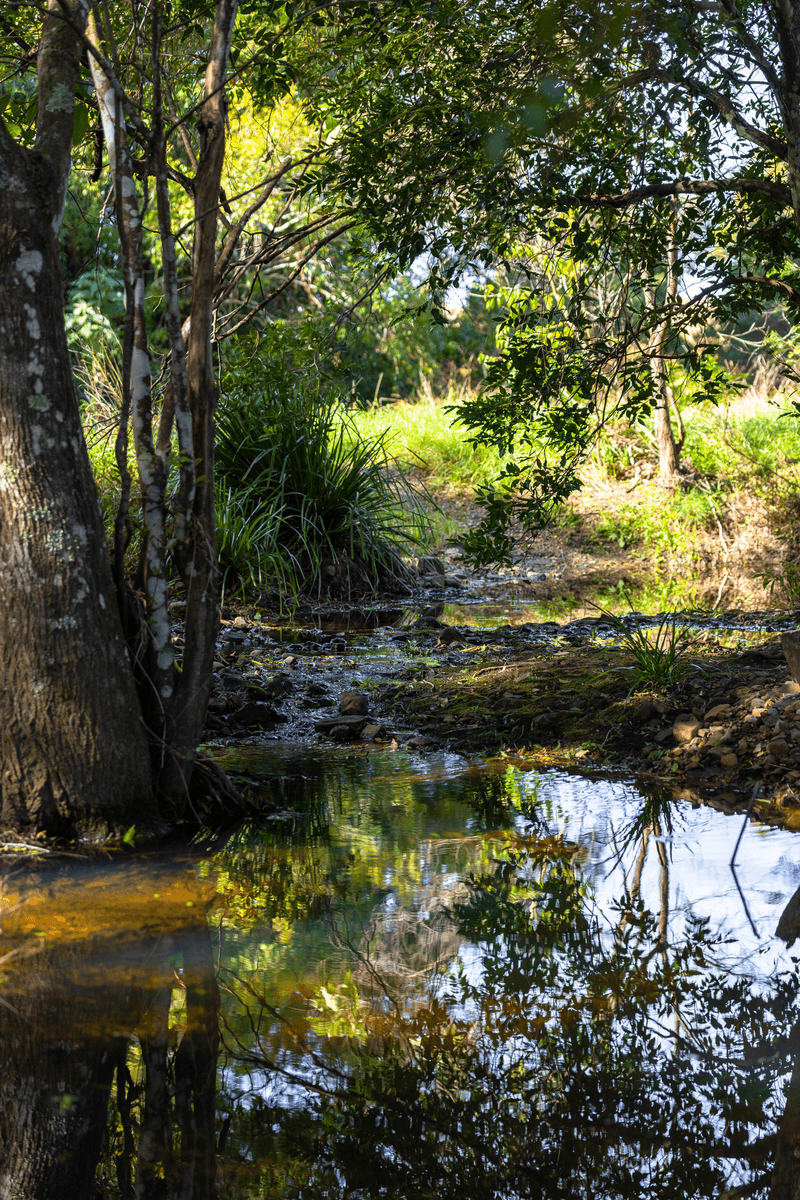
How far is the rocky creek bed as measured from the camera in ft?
11.9

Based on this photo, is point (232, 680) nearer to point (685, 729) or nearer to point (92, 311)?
point (685, 729)

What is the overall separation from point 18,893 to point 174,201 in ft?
44.1

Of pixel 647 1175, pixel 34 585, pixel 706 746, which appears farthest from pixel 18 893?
pixel 706 746

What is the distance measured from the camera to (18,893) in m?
2.60

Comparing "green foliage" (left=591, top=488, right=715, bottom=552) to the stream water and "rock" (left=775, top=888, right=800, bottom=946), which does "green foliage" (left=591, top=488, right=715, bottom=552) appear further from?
"rock" (left=775, top=888, right=800, bottom=946)

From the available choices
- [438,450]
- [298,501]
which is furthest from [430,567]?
[438,450]

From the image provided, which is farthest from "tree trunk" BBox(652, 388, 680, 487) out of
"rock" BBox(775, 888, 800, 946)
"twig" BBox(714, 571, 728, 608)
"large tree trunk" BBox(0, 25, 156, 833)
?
"large tree trunk" BBox(0, 25, 156, 833)

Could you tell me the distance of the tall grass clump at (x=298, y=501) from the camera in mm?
7125

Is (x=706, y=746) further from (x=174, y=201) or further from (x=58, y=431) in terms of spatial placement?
(x=174, y=201)

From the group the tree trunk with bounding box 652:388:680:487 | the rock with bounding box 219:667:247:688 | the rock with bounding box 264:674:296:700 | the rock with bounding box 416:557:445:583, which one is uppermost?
the tree trunk with bounding box 652:388:680:487

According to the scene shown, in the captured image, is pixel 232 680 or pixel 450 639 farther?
pixel 450 639

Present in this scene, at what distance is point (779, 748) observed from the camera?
352cm

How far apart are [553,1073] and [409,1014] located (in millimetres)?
354

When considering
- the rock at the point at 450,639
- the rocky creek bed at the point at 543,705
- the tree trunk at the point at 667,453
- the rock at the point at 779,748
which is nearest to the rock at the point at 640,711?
the rocky creek bed at the point at 543,705
